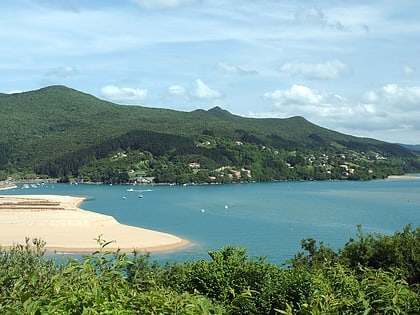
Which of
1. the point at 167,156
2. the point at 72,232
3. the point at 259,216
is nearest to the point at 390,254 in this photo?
the point at 72,232

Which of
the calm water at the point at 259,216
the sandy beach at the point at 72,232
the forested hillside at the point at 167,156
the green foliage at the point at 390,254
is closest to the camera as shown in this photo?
the green foliage at the point at 390,254

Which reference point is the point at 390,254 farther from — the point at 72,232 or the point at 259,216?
the point at 259,216

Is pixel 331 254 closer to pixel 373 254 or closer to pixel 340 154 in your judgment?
pixel 373 254

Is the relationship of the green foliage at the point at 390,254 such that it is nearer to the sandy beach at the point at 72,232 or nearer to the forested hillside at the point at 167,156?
the sandy beach at the point at 72,232

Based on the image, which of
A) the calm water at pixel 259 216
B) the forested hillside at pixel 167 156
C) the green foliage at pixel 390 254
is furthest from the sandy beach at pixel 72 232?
the forested hillside at pixel 167 156

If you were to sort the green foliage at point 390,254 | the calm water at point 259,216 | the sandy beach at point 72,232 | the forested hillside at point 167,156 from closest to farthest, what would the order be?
1. the green foliage at point 390,254
2. the sandy beach at point 72,232
3. the calm water at point 259,216
4. the forested hillside at point 167,156
